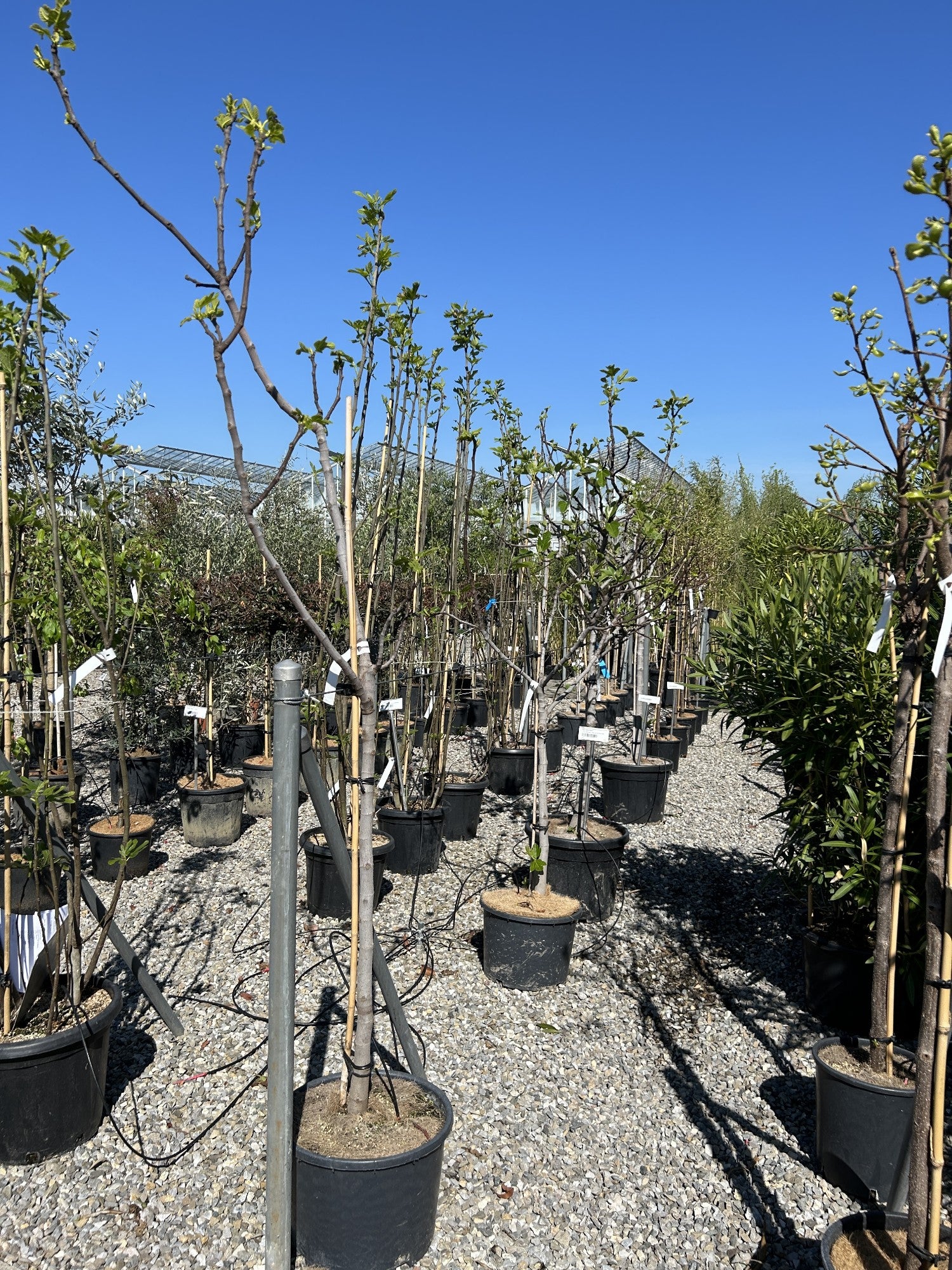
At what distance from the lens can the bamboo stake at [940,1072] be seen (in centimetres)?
167

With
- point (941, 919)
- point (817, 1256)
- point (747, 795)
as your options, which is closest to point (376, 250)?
point (941, 919)

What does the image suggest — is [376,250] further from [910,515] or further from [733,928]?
[733,928]

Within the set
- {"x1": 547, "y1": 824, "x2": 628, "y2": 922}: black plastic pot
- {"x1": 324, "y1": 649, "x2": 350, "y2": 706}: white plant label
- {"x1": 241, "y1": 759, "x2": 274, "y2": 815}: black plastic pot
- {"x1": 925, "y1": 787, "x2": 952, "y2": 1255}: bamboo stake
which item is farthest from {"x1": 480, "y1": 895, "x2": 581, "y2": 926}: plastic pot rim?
{"x1": 241, "y1": 759, "x2": 274, "y2": 815}: black plastic pot

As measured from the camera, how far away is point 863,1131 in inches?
98.3

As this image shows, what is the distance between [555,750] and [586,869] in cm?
421

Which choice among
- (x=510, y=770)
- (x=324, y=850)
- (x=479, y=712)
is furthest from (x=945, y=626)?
(x=479, y=712)

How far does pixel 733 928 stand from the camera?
15.0 ft

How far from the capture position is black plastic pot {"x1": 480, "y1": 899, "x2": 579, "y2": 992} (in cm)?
376

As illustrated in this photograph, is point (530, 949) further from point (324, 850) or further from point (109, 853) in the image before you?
point (109, 853)

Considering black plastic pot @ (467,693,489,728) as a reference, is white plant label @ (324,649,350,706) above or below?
above

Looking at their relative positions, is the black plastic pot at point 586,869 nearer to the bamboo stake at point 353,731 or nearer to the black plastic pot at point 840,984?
the black plastic pot at point 840,984

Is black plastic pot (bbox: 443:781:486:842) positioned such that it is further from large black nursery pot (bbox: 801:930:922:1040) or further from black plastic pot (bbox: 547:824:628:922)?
large black nursery pot (bbox: 801:930:922:1040)

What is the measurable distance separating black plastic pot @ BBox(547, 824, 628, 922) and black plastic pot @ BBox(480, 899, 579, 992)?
0.73 meters

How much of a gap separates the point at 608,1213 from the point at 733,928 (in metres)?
2.40
